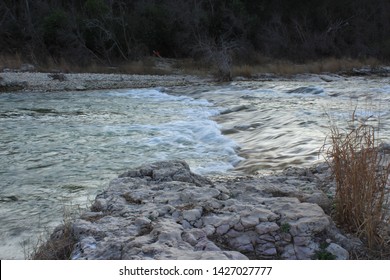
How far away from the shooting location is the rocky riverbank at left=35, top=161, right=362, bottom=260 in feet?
12.1

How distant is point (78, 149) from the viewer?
9.55m

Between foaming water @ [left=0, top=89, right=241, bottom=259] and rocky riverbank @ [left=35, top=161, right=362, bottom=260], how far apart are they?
102 cm

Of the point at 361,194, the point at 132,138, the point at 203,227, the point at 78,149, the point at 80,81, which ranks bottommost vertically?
the point at 80,81

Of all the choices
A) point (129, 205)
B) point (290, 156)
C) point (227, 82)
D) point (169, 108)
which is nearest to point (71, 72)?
point (227, 82)

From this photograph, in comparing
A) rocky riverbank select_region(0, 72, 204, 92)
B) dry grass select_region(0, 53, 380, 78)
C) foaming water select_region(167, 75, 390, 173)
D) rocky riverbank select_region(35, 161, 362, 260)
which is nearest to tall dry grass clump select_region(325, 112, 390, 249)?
rocky riverbank select_region(35, 161, 362, 260)

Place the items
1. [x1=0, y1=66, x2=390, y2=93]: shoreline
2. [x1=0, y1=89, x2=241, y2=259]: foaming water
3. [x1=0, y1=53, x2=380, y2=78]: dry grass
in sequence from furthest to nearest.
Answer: [x1=0, y1=53, x2=380, y2=78]: dry grass → [x1=0, y1=66, x2=390, y2=93]: shoreline → [x1=0, y1=89, x2=241, y2=259]: foaming water

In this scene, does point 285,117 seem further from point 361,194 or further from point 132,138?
point 361,194

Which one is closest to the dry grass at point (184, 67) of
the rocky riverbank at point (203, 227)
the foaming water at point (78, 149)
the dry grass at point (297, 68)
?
the dry grass at point (297, 68)

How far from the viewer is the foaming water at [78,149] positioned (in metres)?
5.98

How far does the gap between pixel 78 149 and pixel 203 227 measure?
6.01m

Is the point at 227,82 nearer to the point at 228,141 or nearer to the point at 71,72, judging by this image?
the point at 71,72

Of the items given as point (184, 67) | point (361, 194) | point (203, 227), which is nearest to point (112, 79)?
point (184, 67)

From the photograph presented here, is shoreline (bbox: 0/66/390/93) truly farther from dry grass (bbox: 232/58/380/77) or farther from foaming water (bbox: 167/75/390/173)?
foaming water (bbox: 167/75/390/173)

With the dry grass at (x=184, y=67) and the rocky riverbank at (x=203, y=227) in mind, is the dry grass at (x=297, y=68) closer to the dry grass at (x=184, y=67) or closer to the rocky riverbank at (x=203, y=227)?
the dry grass at (x=184, y=67)
